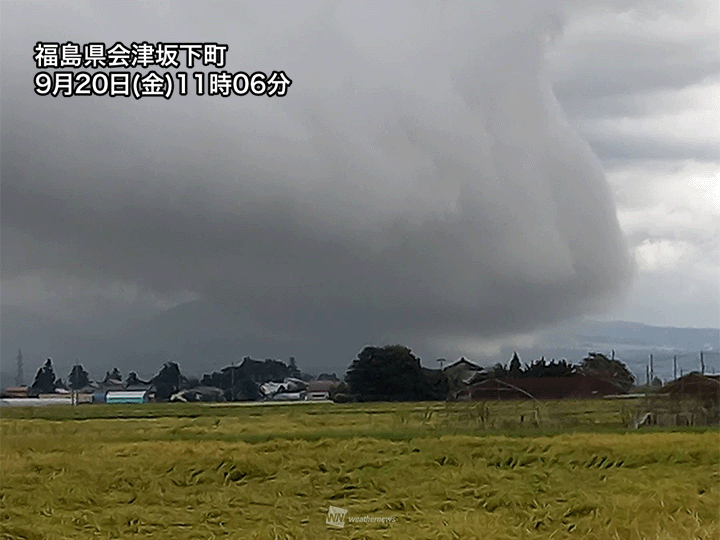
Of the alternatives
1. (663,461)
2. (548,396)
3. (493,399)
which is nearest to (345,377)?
(493,399)

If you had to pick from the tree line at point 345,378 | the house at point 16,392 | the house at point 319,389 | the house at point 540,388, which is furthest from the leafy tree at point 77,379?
the house at point 540,388

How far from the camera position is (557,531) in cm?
382

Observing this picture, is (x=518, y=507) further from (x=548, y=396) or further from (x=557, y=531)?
(x=548, y=396)

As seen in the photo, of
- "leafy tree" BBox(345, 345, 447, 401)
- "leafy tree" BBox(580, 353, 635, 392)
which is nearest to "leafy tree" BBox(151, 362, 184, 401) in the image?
"leafy tree" BBox(345, 345, 447, 401)

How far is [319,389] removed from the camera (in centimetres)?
448

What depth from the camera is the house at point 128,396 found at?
438 cm

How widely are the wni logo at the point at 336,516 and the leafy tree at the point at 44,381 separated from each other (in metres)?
1.47

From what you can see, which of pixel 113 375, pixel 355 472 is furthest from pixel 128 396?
pixel 355 472

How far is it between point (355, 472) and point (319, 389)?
45 centimetres

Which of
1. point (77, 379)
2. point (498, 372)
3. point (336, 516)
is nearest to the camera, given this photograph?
point (336, 516)

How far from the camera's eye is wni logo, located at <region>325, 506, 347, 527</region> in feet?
13.1

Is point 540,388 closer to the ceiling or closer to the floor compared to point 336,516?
closer to the ceiling

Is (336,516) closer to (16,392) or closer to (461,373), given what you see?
(461,373)

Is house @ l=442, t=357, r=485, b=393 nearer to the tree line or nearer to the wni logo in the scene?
the tree line
